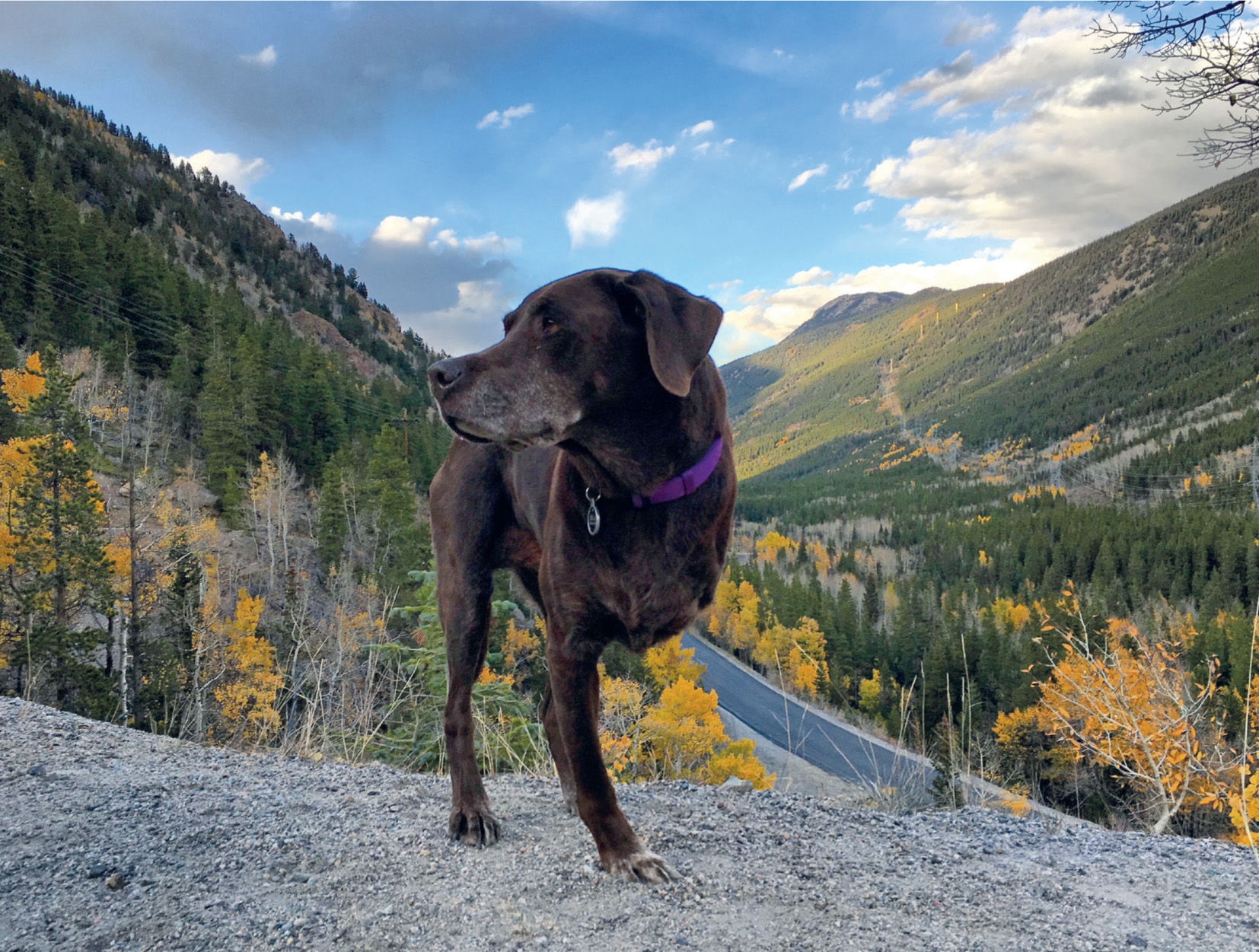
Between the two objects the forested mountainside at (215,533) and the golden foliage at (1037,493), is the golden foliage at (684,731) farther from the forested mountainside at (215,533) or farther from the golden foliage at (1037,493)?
the golden foliage at (1037,493)

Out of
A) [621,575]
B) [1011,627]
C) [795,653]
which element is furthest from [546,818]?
[1011,627]

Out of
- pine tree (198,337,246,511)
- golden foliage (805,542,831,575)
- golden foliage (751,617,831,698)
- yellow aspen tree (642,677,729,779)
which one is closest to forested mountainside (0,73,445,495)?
pine tree (198,337,246,511)

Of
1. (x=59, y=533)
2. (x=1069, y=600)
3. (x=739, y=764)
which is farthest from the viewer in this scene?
Answer: (x=1069, y=600)

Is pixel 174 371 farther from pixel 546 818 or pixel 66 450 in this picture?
pixel 546 818

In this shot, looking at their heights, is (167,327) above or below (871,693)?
above

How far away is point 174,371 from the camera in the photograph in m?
55.2

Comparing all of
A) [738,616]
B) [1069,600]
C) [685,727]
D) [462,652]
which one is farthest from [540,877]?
[738,616]

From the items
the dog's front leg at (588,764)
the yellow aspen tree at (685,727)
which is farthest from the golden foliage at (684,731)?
the dog's front leg at (588,764)

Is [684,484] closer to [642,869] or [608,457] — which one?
[608,457]

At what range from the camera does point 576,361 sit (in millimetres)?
2463

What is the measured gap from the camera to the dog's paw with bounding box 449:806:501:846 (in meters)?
3.16

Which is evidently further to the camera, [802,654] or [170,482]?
[802,654]

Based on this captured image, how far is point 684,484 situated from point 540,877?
1626 millimetres

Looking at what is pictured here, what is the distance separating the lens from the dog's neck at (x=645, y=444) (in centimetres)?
254
